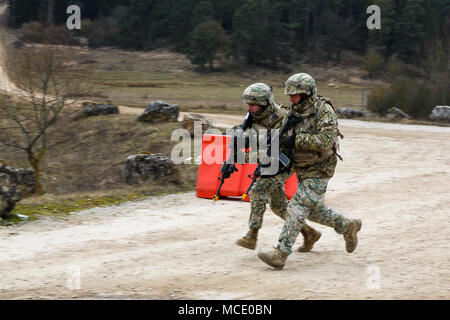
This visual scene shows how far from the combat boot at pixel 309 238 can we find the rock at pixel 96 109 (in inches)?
692

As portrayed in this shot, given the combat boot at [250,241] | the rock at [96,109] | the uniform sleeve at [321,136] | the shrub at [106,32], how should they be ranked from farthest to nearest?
the shrub at [106,32], the rock at [96,109], the combat boot at [250,241], the uniform sleeve at [321,136]

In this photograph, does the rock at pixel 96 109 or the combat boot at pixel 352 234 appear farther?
the rock at pixel 96 109

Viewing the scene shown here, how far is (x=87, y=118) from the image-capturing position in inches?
929

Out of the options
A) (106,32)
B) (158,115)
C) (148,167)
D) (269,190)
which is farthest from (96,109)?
(106,32)

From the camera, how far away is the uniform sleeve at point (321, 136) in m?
6.43

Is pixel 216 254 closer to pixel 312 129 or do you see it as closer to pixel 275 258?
pixel 275 258

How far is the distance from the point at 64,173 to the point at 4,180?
8.77m

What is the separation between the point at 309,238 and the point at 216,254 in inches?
46.8

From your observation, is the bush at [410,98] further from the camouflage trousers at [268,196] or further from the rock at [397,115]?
the camouflage trousers at [268,196]

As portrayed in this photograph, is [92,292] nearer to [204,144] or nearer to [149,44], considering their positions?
[204,144]

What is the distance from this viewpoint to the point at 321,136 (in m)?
6.44

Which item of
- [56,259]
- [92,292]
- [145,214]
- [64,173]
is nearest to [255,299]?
[92,292]

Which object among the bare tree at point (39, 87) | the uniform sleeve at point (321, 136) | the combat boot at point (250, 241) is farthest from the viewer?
the bare tree at point (39, 87)

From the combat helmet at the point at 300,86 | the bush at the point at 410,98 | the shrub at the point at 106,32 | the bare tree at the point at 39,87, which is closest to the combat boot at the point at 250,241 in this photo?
the combat helmet at the point at 300,86
